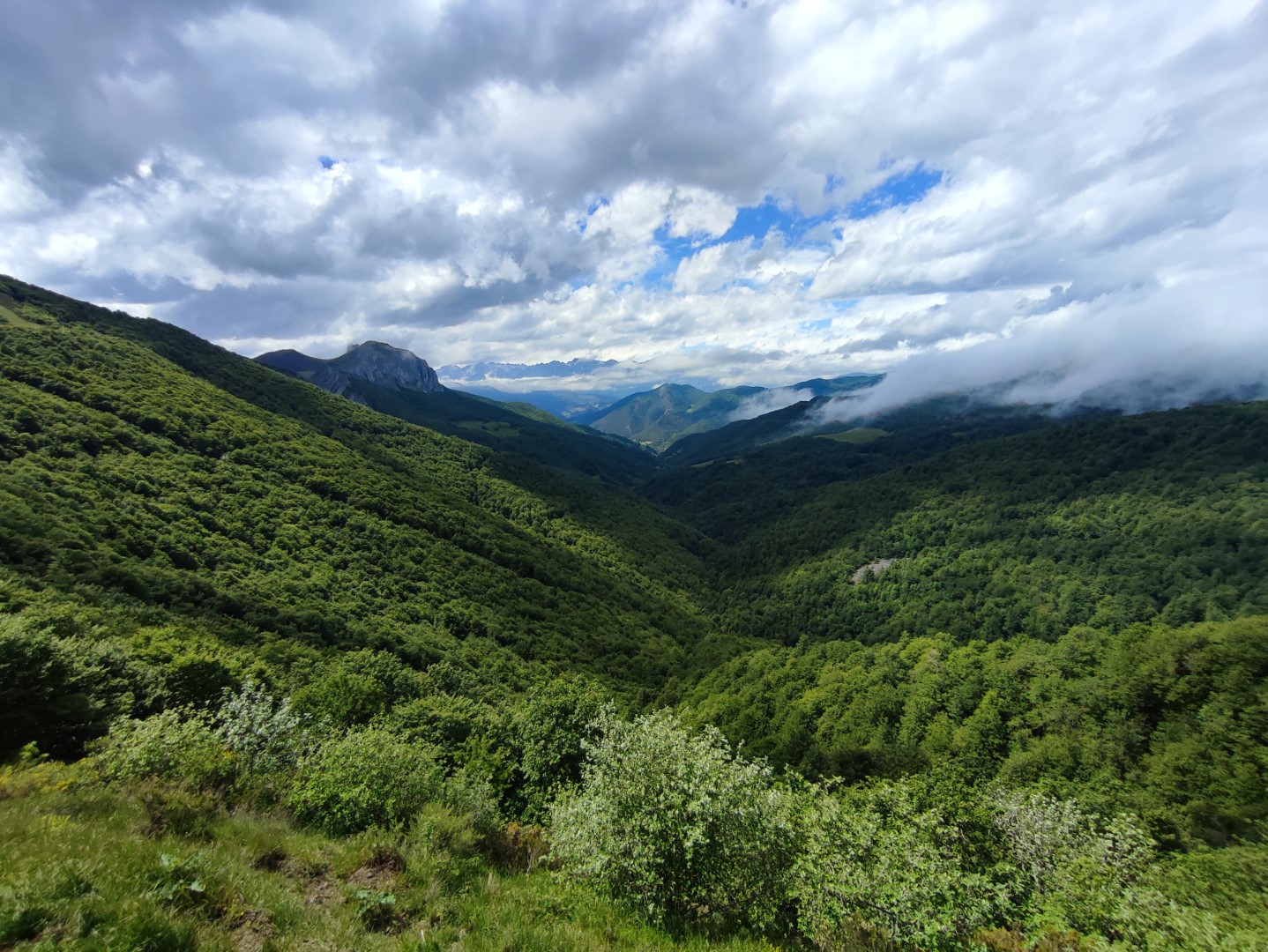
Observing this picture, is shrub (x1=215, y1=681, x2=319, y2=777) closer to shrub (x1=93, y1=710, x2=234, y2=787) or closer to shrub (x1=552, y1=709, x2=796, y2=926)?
shrub (x1=93, y1=710, x2=234, y2=787)

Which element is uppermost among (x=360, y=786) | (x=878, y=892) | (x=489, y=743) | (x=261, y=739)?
(x=360, y=786)

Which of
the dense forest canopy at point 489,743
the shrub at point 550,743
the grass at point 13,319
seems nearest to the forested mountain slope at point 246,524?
the dense forest canopy at point 489,743

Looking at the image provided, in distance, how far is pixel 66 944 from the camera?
6664 mm

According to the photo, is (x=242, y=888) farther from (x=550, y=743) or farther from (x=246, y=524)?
(x=246, y=524)

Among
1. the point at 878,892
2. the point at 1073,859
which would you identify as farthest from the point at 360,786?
the point at 1073,859

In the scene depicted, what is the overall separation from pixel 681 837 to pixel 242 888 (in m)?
11.6

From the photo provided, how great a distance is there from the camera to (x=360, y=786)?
60.4 feet

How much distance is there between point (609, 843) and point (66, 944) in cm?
1219

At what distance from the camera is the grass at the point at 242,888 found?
7.39 metres

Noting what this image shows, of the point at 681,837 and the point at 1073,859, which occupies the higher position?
the point at 681,837

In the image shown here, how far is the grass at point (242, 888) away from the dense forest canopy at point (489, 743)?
0.08 m

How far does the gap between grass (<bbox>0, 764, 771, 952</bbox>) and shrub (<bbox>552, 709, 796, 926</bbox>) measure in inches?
48.3

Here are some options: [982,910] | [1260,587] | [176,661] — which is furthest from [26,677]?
[1260,587]

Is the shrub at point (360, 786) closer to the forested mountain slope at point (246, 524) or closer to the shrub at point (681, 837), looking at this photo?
the shrub at point (681, 837)
